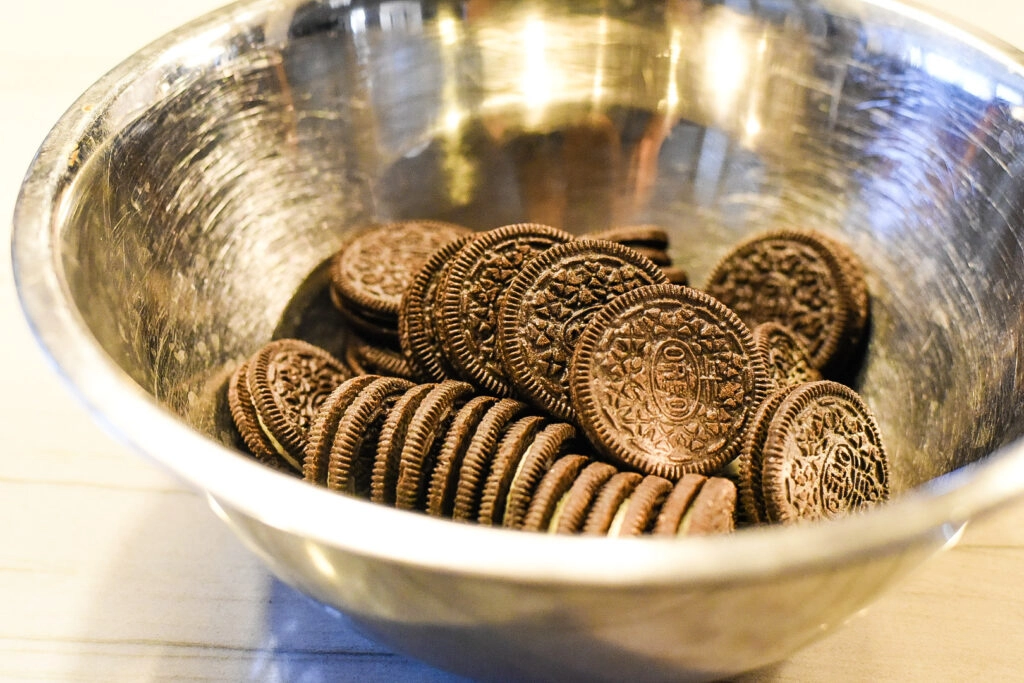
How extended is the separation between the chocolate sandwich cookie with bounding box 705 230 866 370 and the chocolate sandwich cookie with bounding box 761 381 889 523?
1.14 feet

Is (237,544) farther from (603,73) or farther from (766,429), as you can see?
(603,73)

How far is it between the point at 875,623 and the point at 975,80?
38.5 inches

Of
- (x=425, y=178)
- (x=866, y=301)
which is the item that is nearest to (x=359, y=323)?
(x=425, y=178)

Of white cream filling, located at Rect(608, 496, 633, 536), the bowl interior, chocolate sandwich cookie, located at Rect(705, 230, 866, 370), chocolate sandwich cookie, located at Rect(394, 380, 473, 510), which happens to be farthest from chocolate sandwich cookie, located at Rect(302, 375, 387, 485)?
chocolate sandwich cookie, located at Rect(705, 230, 866, 370)

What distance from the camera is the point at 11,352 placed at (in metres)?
1.93

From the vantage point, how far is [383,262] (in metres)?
1.74

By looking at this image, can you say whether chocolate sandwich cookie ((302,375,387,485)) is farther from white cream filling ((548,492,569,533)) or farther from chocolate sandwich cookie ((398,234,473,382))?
white cream filling ((548,492,569,533))

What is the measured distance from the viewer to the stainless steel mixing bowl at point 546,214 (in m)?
0.78

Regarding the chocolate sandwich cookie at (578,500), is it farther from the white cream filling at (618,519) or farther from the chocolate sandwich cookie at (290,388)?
the chocolate sandwich cookie at (290,388)

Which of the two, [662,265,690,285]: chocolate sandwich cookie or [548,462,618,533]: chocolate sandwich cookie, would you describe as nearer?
[548,462,618,533]: chocolate sandwich cookie

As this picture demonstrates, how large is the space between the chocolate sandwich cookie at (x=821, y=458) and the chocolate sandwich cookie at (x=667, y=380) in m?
0.12

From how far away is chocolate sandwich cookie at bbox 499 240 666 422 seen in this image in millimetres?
1405

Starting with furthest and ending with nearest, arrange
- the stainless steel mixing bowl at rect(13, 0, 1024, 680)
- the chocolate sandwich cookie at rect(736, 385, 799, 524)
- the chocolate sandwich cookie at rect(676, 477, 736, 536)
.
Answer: the chocolate sandwich cookie at rect(736, 385, 799, 524) < the chocolate sandwich cookie at rect(676, 477, 736, 536) < the stainless steel mixing bowl at rect(13, 0, 1024, 680)

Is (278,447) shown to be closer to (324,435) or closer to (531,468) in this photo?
(324,435)
